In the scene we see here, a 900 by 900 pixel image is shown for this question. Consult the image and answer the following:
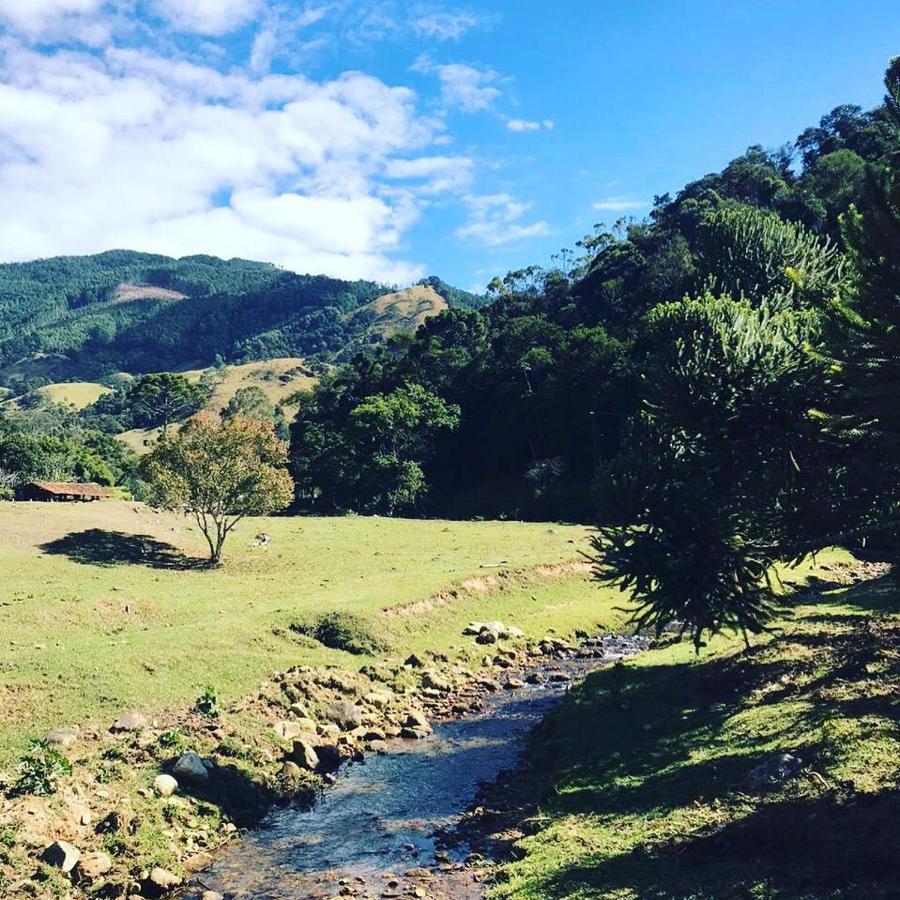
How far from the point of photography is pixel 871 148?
4902 inches

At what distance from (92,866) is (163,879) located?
1.78m

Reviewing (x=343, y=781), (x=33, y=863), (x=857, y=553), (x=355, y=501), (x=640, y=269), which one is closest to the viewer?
(x=33, y=863)

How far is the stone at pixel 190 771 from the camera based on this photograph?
75.5 feet

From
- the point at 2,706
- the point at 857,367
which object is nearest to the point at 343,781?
the point at 2,706

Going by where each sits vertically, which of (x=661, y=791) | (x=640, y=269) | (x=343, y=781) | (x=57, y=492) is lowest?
(x=343, y=781)

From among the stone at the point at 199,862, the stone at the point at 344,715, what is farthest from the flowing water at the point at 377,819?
the stone at the point at 344,715

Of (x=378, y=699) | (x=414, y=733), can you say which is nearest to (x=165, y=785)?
(x=414, y=733)

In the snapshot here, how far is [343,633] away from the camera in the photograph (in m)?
38.4

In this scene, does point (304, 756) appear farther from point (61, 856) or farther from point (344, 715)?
point (61, 856)

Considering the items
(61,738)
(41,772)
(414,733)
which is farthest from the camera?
(414,733)

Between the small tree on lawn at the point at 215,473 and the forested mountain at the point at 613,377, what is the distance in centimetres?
2944

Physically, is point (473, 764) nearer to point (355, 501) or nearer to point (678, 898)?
point (678, 898)

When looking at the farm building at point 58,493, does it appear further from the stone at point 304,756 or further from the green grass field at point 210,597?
the stone at point 304,756

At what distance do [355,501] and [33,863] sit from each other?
82.7m
